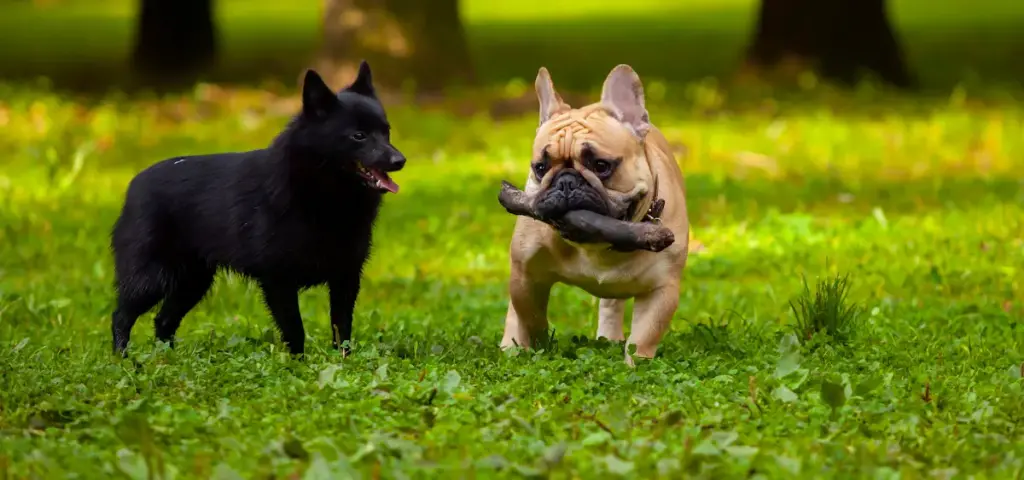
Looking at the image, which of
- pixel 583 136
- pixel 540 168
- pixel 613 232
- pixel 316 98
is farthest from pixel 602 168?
pixel 316 98

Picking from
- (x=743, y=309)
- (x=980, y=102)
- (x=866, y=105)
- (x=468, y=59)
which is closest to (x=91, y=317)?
(x=743, y=309)

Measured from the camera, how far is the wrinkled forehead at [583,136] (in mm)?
6574

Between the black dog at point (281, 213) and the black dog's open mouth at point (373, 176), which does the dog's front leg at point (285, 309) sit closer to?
the black dog at point (281, 213)

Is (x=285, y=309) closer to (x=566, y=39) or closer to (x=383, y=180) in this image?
(x=383, y=180)

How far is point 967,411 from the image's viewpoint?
590 cm

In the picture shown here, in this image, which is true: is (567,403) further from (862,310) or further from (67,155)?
(67,155)

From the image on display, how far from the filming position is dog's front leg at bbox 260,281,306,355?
688 centimetres

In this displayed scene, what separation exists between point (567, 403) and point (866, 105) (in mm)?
11115

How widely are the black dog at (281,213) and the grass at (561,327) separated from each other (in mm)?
285

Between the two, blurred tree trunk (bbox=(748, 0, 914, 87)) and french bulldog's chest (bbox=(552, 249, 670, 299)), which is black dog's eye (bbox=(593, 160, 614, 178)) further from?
blurred tree trunk (bbox=(748, 0, 914, 87))

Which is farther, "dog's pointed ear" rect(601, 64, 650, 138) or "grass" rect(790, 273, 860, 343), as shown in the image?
"grass" rect(790, 273, 860, 343)

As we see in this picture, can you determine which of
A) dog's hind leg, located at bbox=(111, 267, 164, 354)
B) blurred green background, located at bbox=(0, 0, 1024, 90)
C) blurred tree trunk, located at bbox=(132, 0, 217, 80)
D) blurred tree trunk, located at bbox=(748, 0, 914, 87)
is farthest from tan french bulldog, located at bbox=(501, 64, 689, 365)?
blurred tree trunk, located at bbox=(132, 0, 217, 80)

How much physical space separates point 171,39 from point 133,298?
49.4ft

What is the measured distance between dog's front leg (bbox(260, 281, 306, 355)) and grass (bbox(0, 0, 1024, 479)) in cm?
9
